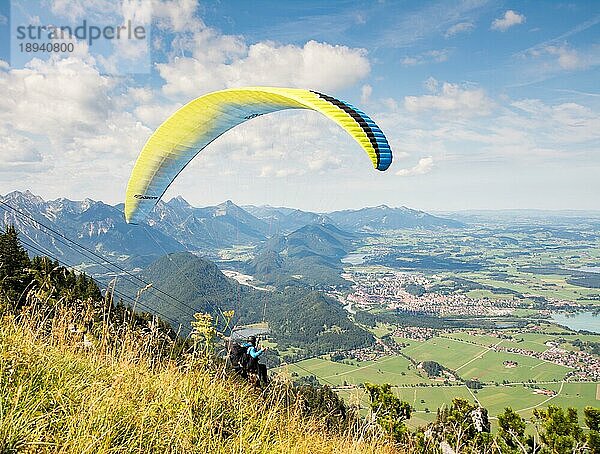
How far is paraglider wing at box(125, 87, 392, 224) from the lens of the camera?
666 centimetres

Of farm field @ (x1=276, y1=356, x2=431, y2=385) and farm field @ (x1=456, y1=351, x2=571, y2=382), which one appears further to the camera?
farm field @ (x1=456, y1=351, x2=571, y2=382)

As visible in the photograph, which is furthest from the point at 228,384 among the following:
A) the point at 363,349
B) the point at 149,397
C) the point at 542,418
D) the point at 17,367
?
the point at 363,349

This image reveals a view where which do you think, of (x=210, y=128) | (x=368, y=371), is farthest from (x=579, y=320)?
(x=210, y=128)

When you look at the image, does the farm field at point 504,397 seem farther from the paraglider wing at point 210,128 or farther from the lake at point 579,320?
the paraglider wing at point 210,128

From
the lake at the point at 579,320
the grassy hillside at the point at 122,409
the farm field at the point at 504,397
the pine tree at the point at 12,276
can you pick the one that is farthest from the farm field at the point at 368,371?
the grassy hillside at the point at 122,409

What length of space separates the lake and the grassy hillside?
13804 centimetres

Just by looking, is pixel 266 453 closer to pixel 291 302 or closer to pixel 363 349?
pixel 363 349

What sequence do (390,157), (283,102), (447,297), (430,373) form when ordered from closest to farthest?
1. (390,157)
2. (283,102)
3. (430,373)
4. (447,297)

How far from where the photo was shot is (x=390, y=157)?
22.0ft

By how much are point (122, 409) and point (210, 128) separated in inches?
353

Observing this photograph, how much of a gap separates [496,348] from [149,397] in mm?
115897

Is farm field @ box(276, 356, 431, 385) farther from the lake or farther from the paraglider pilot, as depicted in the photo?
the paraglider pilot

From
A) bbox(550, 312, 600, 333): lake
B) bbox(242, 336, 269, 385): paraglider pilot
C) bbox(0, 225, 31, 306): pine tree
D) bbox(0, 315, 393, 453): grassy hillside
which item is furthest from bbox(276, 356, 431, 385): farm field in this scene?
bbox(0, 315, 393, 453): grassy hillside

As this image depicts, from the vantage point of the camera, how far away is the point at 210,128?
10641 mm
